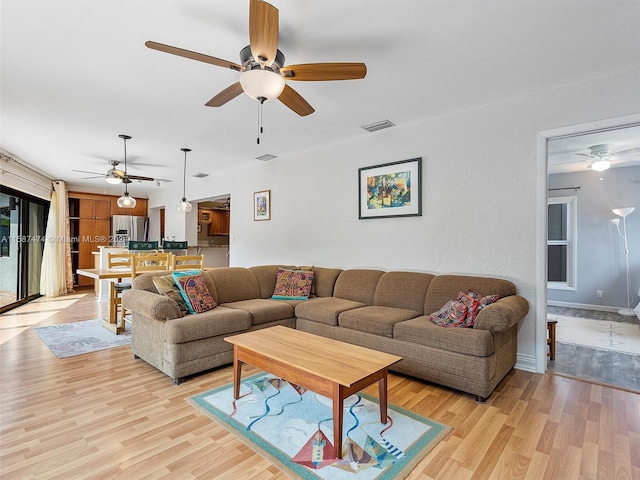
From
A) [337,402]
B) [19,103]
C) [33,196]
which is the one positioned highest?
[19,103]

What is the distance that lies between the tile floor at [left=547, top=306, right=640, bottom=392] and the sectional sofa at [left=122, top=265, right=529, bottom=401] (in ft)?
1.98

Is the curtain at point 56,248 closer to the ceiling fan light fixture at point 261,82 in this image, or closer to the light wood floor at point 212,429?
the light wood floor at point 212,429

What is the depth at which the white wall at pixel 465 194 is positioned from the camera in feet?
9.95

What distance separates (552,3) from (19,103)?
4.53 m

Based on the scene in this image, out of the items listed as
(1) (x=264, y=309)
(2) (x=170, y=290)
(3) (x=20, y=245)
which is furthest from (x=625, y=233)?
(3) (x=20, y=245)

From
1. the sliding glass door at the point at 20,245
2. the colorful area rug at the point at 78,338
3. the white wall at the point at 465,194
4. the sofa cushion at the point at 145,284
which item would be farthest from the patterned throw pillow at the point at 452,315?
the sliding glass door at the point at 20,245

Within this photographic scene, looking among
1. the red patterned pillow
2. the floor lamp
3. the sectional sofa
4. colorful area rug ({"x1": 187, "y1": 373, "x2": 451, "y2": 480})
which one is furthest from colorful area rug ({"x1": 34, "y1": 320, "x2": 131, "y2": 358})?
the floor lamp

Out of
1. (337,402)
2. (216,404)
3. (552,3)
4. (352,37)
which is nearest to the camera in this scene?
(337,402)

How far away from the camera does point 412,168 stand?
3887 mm

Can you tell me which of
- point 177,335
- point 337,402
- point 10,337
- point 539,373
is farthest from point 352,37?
point 10,337

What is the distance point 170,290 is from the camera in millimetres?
3225

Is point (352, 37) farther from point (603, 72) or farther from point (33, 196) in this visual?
point (33, 196)

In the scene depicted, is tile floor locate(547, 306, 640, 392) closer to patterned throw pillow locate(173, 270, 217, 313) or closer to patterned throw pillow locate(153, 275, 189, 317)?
patterned throw pillow locate(173, 270, 217, 313)

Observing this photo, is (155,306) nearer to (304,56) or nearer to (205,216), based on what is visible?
(304,56)
